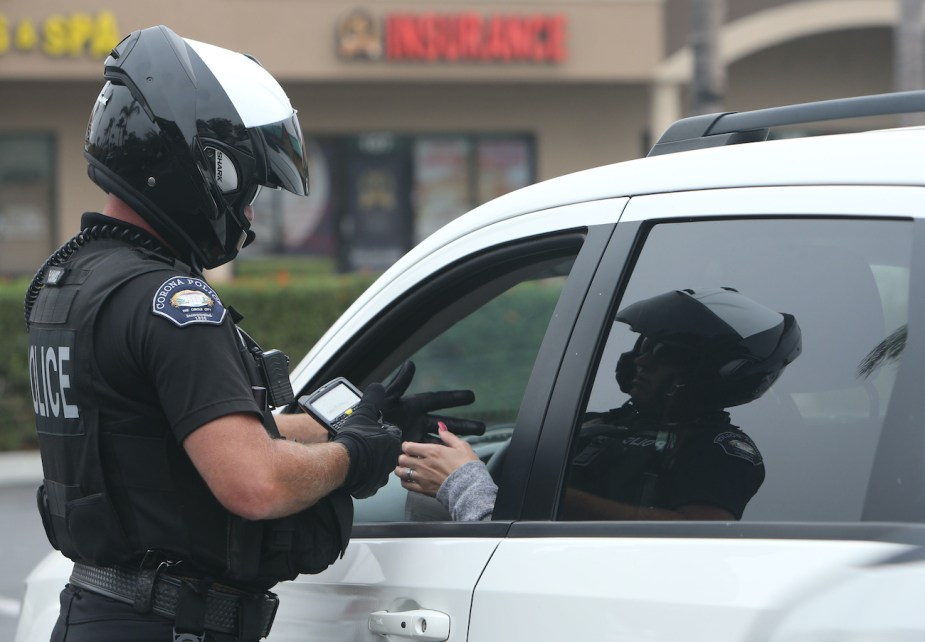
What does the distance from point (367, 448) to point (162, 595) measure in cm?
41

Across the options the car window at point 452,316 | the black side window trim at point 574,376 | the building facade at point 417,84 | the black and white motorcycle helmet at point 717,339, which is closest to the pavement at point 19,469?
the building facade at point 417,84

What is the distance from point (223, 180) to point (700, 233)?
2.81 ft

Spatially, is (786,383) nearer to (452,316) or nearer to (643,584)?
(643,584)

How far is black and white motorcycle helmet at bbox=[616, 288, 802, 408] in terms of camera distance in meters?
1.70

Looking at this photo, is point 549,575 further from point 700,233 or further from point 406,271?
point 406,271

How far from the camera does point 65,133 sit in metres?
15.3

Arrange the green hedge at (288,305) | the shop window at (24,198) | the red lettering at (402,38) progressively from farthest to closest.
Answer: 1. the shop window at (24,198)
2. the red lettering at (402,38)
3. the green hedge at (288,305)

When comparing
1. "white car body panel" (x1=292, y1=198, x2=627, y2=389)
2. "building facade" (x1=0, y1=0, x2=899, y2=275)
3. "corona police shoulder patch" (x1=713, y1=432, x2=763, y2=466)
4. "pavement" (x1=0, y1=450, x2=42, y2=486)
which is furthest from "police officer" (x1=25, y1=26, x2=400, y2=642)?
"building facade" (x1=0, y1=0, x2=899, y2=275)

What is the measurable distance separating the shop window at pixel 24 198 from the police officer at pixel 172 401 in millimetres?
14238

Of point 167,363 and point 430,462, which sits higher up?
point 167,363

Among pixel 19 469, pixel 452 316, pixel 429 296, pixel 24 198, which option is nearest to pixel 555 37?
pixel 24 198

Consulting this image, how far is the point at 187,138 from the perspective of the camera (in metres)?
Answer: 2.03

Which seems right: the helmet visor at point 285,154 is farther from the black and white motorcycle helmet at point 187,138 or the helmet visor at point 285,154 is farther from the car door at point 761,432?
the car door at point 761,432

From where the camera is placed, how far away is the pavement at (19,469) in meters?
9.37
